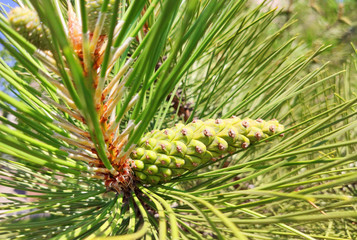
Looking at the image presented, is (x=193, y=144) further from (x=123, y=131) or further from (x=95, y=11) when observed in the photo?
(x=95, y=11)

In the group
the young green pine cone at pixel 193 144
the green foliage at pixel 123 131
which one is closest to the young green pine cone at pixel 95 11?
the green foliage at pixel 123 131

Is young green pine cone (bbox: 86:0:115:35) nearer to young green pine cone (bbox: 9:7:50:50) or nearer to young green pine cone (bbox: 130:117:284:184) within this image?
young green pine cone (bbox: 9:7:50:50)

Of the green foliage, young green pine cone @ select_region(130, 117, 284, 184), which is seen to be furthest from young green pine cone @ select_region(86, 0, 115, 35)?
young green pine cone @ select_region(130, 117, 284, 184)

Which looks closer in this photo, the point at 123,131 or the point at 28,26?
the point at 28,26

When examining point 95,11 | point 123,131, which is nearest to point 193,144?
point 123,131

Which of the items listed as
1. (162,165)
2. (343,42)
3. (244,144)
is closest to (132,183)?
(162,165)

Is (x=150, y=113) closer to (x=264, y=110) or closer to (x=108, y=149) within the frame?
(x=108, y=149)

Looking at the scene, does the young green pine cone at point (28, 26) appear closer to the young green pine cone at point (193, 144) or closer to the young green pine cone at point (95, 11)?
the young green pine cone at point (95, 11)
